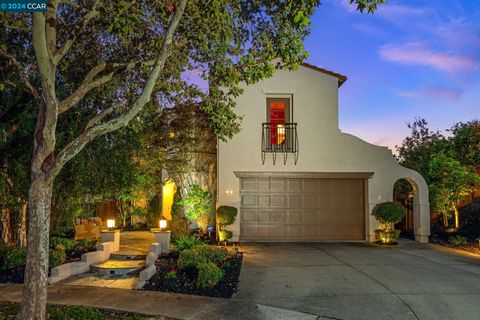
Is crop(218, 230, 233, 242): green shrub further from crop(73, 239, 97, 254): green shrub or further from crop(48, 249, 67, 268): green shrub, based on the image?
crop(48, 249, 67, 268): green shrub

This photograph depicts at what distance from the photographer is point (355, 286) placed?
734cm

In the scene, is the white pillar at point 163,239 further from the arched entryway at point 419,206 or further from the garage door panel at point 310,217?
the arched entryway at point 419,206

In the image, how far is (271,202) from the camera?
14.1 m

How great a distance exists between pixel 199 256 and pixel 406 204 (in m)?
11.0

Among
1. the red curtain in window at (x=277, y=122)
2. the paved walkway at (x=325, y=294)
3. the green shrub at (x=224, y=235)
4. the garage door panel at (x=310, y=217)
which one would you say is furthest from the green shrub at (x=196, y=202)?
the garage door panel at (x=310, y=217)

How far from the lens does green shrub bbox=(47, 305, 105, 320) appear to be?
5.31 m

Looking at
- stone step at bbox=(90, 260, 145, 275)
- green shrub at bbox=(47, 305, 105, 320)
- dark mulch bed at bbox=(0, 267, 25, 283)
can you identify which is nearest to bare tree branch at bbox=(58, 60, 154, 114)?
green shrub at bbox=(47, 305, 105, 320)

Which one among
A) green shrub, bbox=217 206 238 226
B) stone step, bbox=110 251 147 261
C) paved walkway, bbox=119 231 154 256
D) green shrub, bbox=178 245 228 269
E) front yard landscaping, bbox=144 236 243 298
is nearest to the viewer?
front yard landscaping, bbox=144 236 243 298

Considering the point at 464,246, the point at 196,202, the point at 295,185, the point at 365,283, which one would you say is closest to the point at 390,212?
the point at 464,246

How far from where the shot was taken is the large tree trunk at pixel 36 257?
15.9 feet

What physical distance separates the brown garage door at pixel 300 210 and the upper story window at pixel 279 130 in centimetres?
118

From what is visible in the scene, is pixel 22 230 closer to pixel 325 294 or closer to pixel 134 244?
pixel 134 244

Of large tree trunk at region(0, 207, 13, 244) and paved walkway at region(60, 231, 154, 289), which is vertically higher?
large tree trunk at region(0, 207, 13, 244)

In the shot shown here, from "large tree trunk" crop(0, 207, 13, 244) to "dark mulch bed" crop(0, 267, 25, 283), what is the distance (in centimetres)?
173
